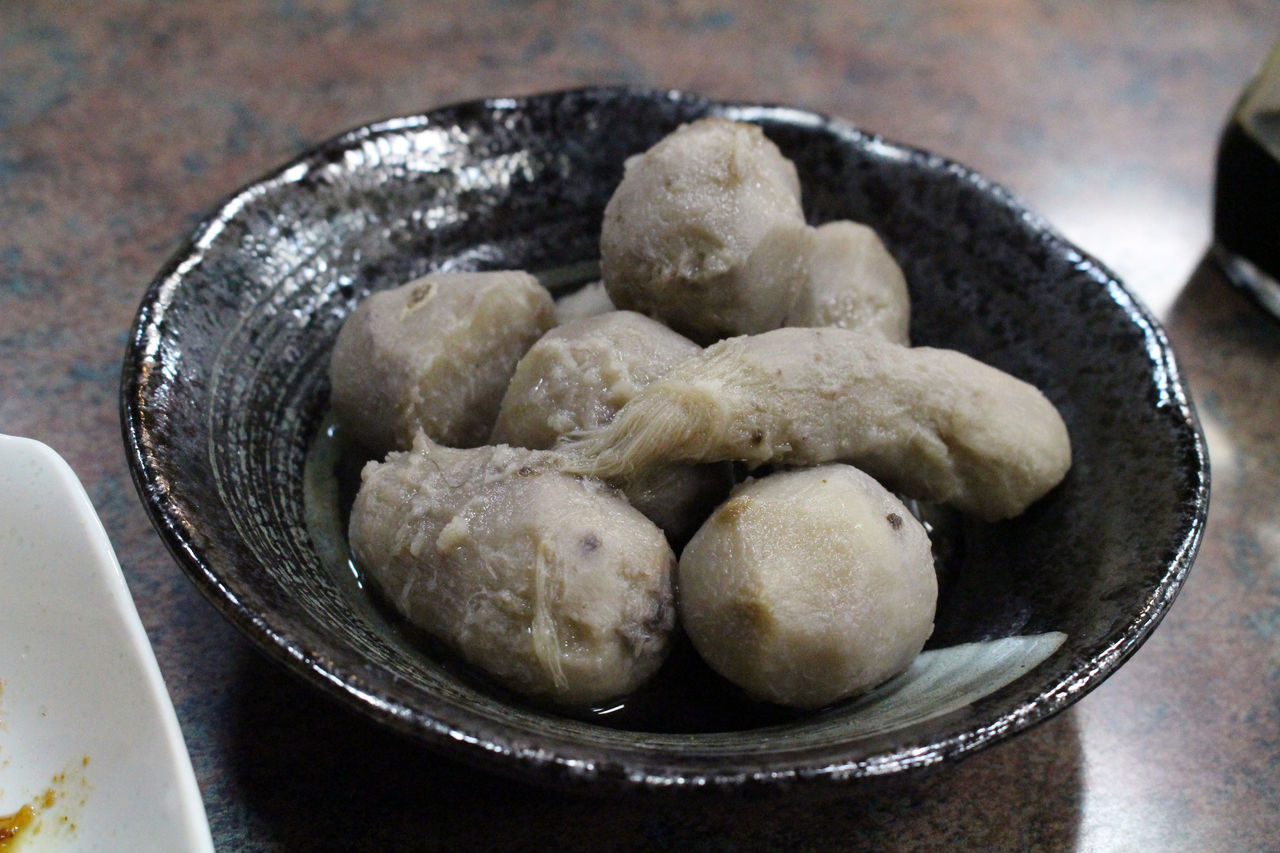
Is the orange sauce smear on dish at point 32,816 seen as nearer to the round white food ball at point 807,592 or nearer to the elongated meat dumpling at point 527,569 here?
the elongated meat dumpling at point 527,569

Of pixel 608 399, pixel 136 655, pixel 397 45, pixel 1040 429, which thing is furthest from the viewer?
pixel 397 45

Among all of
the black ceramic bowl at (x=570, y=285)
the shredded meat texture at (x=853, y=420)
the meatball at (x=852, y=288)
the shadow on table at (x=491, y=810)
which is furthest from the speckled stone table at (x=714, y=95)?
the meatball at (x=852, y=288)

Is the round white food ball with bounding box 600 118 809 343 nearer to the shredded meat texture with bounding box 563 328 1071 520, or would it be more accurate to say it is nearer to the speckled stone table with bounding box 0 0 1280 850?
the shredded meat texture with bounding box 563 328 1071 520

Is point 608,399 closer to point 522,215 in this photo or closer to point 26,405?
point 522,215

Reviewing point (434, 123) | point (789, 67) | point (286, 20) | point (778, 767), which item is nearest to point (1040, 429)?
point (778, 767)

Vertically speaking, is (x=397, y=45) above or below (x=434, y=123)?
below

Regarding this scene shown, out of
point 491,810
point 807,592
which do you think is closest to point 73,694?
point 491,810

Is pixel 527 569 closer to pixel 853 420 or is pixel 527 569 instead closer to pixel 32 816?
pixel 853 420
